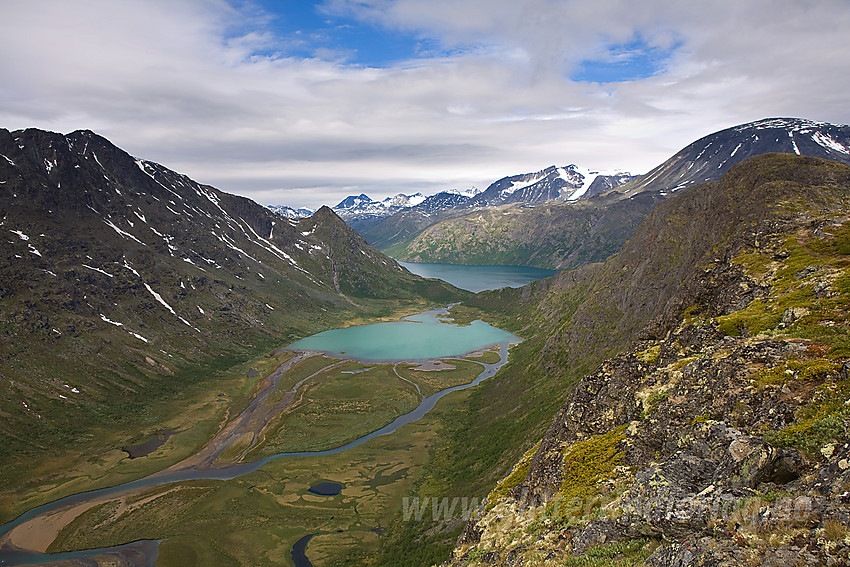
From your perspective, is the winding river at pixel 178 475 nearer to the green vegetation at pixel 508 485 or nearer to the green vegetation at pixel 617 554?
the green vegetation at pixel 508 485

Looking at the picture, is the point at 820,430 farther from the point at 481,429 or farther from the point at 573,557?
the point at 481,429

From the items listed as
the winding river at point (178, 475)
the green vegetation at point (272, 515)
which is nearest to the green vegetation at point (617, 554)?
the green vegetation at point (272, 515)

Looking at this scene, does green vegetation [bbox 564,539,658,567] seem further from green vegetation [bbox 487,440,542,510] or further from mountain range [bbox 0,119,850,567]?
green vegetation [bbox 487,440,542,510]

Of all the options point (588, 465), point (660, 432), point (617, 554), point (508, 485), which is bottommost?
point (508, 485)

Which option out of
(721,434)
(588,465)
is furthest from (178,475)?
(721,434)

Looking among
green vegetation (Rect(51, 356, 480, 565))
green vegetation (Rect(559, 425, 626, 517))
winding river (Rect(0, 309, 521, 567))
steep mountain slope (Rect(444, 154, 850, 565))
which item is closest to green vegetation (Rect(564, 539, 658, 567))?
steep mountain slope (Rect(444, 154, 850, 565))

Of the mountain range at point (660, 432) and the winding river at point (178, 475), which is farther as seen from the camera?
the winding river at point (178, 475)

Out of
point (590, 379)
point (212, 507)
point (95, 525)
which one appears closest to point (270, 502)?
point (212, 507)

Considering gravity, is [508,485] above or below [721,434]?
below

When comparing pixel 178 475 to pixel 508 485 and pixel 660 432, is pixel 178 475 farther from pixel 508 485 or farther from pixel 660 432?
pixel 660 432

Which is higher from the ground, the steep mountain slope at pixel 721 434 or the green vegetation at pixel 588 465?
the steep mountain slope at pixel 721 434
